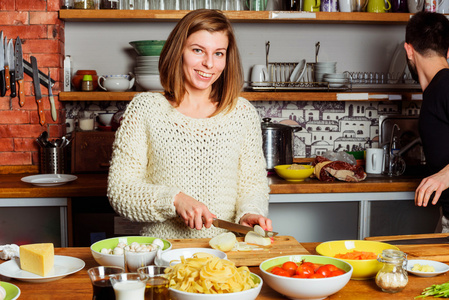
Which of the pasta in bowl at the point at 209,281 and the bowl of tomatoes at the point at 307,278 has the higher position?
the pasta in bowl at the point at 209,281

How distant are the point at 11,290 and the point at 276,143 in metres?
2.05

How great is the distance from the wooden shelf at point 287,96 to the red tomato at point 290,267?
2010 mm

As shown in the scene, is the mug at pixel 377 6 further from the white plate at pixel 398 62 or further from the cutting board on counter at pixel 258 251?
the cutting board on counter at pixel 258 251

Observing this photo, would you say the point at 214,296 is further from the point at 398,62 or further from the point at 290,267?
the point at 398,62

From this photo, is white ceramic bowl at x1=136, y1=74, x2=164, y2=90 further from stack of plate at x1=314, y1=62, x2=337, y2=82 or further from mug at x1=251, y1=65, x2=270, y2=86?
stack of plate at x1=314, y1=62, x2=337, y2=82

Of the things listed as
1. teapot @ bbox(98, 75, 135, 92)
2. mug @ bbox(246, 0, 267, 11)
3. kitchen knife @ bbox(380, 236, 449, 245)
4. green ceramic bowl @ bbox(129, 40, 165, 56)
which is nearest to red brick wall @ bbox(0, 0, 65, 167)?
teapot @ bbox(98, 75, 135, 92)

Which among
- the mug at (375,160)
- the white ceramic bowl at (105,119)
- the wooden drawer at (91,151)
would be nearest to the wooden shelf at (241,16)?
the white ceramic bowl at (105,119)

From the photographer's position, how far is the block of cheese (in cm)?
125

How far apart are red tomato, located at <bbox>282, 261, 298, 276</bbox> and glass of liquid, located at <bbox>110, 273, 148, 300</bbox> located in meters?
0.38

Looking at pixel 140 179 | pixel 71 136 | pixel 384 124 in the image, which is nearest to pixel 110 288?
pixel 140 179

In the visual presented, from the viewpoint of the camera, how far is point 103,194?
2654 millimetres

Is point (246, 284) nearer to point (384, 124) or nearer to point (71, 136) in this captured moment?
point (71, 136)

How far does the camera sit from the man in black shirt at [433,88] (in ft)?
8.14

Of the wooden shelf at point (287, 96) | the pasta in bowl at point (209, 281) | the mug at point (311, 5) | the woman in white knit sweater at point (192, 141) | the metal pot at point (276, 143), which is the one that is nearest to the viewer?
the pasta in bowl at point (209, 281)
